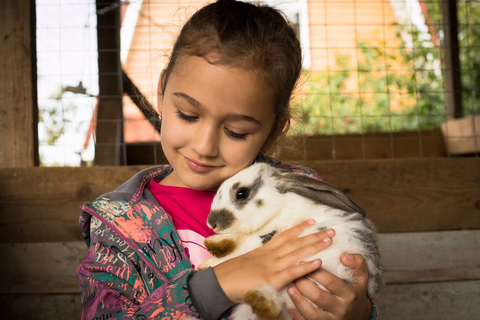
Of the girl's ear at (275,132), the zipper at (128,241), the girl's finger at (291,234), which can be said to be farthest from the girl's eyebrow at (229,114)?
the zipper at (128,241)

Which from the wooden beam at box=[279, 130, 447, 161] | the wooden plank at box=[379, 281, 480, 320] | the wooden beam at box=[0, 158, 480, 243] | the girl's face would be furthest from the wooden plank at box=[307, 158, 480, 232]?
the wooden beam at box=[279, 130, 447, 161]

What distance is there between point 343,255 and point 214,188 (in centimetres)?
64

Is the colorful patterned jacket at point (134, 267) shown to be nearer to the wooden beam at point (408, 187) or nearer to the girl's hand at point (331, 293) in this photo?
the girl's hand at point (331, 293)

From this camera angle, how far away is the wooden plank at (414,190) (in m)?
2.11

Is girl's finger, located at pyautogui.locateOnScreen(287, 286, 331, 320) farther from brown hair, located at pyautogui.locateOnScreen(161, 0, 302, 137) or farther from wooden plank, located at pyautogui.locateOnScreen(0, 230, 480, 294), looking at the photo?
wooden plank, located at pyautogui.locateOnScreen(0, 230, 480, 294)

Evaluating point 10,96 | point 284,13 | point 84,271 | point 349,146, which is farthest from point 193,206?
point 349,146

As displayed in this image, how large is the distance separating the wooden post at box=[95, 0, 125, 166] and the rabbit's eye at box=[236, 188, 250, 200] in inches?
67.2

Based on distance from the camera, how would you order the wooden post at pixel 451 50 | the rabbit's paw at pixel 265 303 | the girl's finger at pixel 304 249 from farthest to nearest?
the wooden post at pixel 451 50 < the girl's finger at pixel 304 249 < the rabbit's paw at pixel 265 303

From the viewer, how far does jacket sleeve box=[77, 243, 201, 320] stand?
113 cm

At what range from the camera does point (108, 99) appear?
2814 millimetres

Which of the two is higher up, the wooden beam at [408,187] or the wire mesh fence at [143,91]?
the wire mesh fence at [143,91]

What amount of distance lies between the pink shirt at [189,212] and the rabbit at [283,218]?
16 centimetres

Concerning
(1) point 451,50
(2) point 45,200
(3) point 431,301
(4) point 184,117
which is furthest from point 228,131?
(1) point 451,50

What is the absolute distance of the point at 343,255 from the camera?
1.09m
